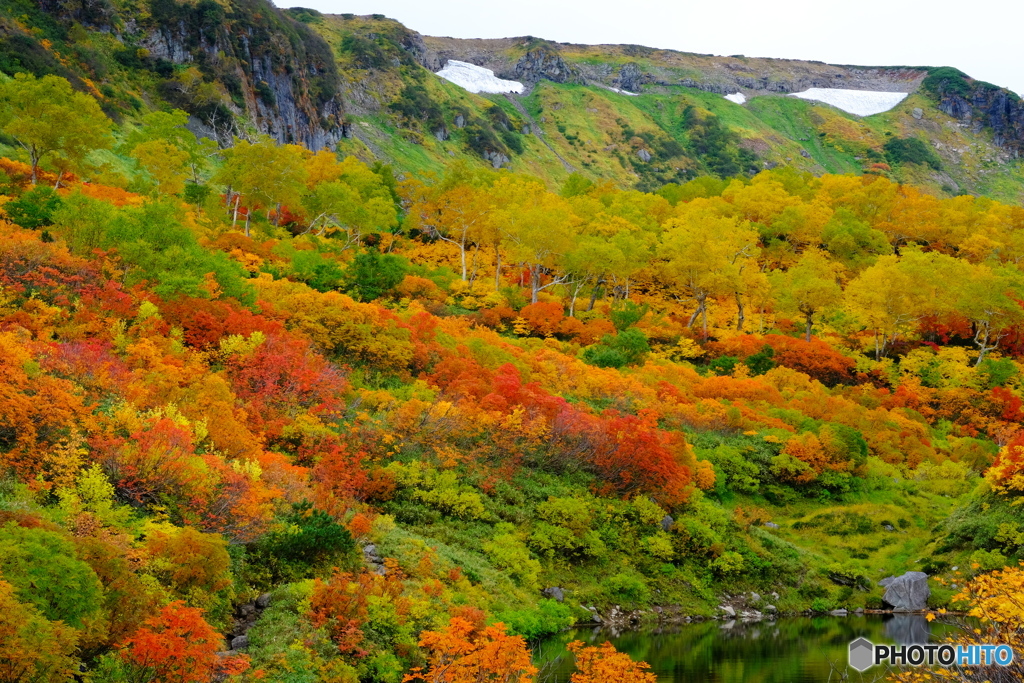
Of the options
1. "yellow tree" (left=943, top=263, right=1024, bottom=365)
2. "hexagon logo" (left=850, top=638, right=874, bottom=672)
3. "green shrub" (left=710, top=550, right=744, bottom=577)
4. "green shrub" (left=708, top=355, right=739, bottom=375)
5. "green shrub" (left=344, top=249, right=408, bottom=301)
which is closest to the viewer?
"hexagon logo" (left=850, top=638, right=874, bottom=672)

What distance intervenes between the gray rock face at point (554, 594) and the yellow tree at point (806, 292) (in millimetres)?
33780

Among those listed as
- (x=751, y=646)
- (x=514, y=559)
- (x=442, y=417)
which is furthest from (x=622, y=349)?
(x=751, y=646)

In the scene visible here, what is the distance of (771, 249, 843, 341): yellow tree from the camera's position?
51250 mm

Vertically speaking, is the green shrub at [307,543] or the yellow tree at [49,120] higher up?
the yellow tree at [49,120]

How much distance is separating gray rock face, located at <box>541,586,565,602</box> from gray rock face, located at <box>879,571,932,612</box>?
13.2m

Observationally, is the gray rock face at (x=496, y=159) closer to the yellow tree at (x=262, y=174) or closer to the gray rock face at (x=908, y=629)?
the yellow tree at (x=262, y=174)

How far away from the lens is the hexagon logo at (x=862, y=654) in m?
21.0

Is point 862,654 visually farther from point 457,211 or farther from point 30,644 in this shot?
point 457,211

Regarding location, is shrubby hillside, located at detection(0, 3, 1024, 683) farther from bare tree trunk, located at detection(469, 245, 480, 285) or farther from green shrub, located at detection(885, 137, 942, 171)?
green shrub, located at detection(885, 137, 942, 171)

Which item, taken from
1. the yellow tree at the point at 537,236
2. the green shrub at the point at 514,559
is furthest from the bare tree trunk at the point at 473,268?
the green shrub at the point at 514,559

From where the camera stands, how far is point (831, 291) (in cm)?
5112

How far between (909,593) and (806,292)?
26.3m

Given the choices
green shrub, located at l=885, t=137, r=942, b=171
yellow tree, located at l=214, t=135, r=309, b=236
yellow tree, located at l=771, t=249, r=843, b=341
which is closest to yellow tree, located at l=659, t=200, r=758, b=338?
yellow tree, located at l=771, t=249, r=843, b=341

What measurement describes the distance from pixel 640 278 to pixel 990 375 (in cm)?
2447
